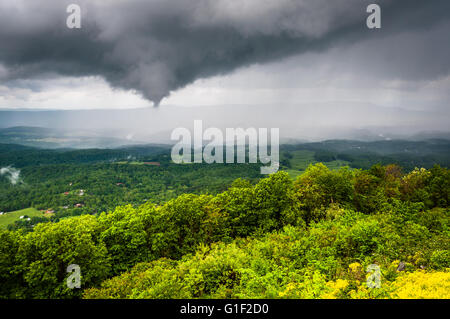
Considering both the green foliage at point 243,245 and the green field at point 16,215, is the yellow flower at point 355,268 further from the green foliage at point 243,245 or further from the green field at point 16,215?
the green field at point 16,215

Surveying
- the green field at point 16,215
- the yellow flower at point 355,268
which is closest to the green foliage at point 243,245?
the yellow flower at point 355,268

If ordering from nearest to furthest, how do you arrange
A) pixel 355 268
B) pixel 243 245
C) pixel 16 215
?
pixel 355 268
pixel 243 245
pixel 16 215

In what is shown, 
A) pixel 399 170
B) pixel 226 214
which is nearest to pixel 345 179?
pixel 399 170

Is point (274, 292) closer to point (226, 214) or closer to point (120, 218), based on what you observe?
point (226, 214)

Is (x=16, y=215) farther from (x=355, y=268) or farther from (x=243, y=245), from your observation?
(x=355, y=268)

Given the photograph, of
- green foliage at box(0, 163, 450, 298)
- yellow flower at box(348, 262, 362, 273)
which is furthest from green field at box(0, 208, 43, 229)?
yellow flower at box(348, 262, 362, 273)

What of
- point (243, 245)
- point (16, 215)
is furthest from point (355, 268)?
point (16, 215)

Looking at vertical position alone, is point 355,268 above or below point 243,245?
above

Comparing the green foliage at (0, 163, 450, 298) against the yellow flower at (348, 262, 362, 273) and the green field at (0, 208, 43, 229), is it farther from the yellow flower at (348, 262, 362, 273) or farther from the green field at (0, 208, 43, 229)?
the green field at (0, 208, 43, 229)

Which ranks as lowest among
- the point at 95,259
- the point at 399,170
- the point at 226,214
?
the point at 95,259
